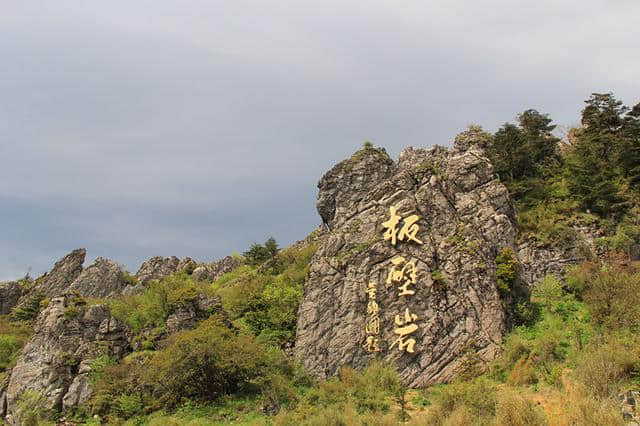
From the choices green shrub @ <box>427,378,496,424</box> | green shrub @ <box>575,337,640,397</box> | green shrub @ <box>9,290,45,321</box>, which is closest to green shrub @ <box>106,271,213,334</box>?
green shrub @ <box>9,290,45,321</box>

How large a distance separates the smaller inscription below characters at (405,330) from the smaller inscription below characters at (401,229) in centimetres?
342

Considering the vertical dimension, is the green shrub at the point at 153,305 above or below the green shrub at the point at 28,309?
below

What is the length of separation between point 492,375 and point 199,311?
49.3 ft

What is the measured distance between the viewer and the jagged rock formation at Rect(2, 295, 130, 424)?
25061mm

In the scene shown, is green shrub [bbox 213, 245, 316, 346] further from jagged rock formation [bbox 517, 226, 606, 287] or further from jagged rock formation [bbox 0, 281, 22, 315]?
jagged rock formation [bbox 0, 281, 22, 315]

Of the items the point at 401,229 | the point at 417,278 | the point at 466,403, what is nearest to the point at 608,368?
the point at 466,403

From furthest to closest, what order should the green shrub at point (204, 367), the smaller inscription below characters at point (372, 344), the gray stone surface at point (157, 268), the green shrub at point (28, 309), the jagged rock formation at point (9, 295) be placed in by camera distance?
the gray stone surface at point (157, 268), the jagged rock formation at point (9, 295), the green shrub at point (28, 309), the smaller inscription below characters at point (372, 344), the green shrub at point (204, 367)

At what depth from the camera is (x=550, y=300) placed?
86.6 feet

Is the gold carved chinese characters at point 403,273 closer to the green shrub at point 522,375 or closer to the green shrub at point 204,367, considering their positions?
the green shrub at point 522,375

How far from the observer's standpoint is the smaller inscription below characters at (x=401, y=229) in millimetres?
25406

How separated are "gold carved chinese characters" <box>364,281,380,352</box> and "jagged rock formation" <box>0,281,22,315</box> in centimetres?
3329

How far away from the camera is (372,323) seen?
78.7ft

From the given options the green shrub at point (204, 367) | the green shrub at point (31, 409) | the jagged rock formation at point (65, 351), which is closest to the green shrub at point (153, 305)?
the jagged rock formation at point (65, 351)

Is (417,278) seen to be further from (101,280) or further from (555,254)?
(101,280)
